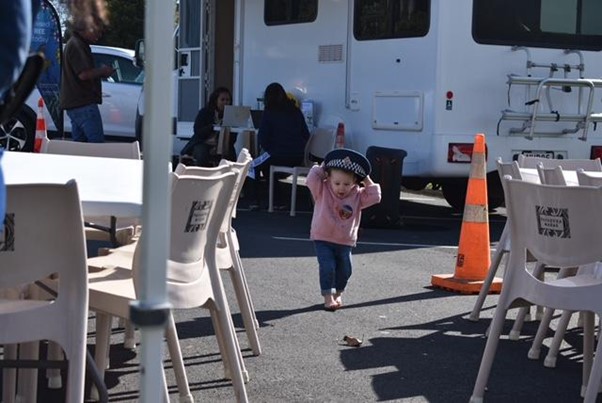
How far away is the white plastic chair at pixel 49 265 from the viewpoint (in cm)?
319

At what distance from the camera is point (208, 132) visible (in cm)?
1263

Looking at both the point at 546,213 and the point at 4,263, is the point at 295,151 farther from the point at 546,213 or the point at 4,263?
the point at 4,263

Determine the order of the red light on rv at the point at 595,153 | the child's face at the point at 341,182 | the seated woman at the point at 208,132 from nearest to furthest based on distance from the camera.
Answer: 1. the child's face at the point at 341,182
2. the red light on rv at the point at 595,153
3. the seated woman at the point at 208,132

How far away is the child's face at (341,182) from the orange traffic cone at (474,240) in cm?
120

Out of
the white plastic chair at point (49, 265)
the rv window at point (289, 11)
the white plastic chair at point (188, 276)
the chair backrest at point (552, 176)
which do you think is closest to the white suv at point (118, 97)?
the rv window at point (289, 11)

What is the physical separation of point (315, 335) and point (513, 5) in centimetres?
590

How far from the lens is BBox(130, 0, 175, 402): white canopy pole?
1800 mm

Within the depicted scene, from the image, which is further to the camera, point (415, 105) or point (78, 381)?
point (415, 105)

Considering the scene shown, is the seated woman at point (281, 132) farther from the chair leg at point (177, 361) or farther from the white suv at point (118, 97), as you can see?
the chair leg at point (177, 361)

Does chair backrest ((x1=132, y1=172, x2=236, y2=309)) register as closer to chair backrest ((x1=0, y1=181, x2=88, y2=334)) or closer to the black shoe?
chair backrest ((x1=0, y1=181, x2=88, y2=334))

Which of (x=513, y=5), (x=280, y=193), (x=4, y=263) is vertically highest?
(x=513, y=5)

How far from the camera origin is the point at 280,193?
44.1 feet

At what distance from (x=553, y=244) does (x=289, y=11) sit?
8.59m

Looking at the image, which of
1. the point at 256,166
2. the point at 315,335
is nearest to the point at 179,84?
the point at 256,166
